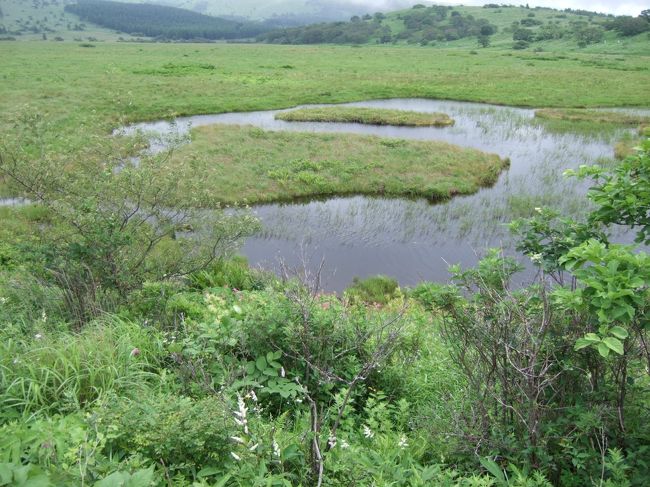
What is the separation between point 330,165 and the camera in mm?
24594

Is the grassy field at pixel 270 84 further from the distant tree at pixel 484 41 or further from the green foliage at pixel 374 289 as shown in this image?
the distant tree at pixel 484 41

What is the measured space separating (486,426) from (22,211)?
720 inches

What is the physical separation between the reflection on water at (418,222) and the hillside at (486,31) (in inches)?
3725

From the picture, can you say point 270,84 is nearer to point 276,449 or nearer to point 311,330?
point 311,330

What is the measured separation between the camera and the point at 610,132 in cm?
3319

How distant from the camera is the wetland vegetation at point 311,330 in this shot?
12.1ft

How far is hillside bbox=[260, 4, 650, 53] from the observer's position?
112 m

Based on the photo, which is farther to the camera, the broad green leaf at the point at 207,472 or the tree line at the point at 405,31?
the tree line at the point at 405,31

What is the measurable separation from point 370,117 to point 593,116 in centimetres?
1808

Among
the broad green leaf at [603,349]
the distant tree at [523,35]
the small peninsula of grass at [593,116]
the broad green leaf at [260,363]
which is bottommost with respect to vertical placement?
the broad green leaf at [260,363]

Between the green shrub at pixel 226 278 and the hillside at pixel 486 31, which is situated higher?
the hillside at pixel 486 31

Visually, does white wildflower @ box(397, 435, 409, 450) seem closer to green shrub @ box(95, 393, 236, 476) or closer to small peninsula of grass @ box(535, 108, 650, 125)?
green shrub @ box(95, 393, 236, 476)

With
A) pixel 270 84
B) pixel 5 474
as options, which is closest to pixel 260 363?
pixel 5 474

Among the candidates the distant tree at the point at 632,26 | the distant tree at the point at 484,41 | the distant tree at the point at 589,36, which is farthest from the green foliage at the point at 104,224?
the distant tree at the point at 632,26
